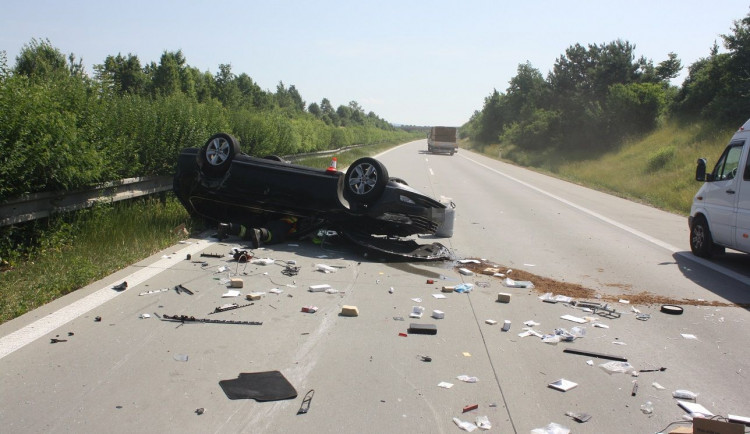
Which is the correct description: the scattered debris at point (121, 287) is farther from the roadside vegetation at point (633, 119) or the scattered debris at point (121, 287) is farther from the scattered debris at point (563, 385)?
the roadside vegetation at point (633, 119)

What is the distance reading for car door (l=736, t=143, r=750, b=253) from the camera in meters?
8.79

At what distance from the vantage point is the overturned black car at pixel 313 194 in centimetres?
918

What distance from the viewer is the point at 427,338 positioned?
5.49m

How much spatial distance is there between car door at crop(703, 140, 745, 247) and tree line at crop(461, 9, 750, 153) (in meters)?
21.6

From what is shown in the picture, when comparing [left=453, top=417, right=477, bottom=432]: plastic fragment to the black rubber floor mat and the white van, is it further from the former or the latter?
the white van

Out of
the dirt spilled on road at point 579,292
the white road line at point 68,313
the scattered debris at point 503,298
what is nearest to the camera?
the white road line at point 68,313

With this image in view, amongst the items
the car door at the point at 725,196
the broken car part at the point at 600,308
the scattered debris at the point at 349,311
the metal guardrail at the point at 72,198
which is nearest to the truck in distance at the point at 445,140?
the metal guardrail at the point at 72,198

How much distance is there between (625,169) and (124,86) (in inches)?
1272

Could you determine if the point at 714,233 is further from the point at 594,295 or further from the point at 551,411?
the point at 551,411

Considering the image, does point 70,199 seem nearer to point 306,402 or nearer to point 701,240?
point 306,402

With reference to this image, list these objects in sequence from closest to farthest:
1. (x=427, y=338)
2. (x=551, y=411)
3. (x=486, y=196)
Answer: (x=551, y=411)
(x=427, y=338)
(x=486, y=196)

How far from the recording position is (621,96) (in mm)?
41781

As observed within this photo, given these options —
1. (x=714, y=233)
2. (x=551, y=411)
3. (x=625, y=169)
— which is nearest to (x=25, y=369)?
(x=551, y=411)

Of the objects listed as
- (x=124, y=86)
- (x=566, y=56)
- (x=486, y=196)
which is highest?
(x=566, y=56)
